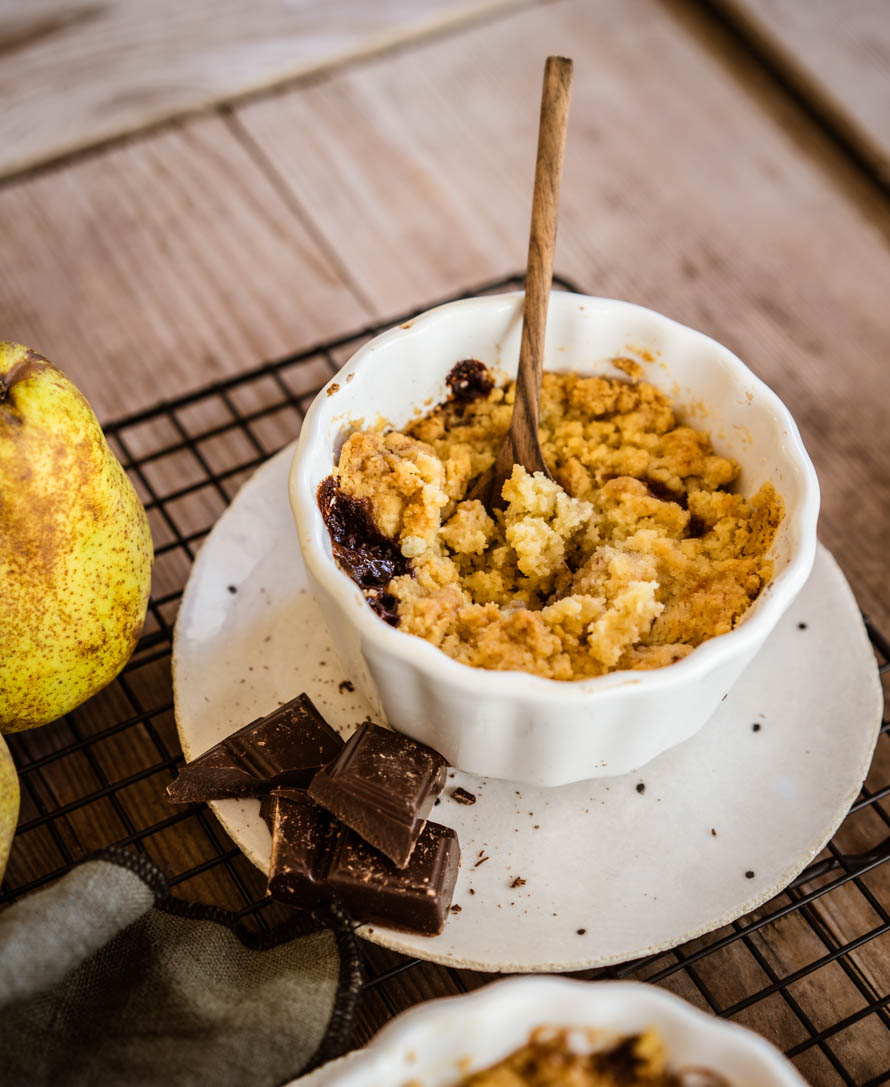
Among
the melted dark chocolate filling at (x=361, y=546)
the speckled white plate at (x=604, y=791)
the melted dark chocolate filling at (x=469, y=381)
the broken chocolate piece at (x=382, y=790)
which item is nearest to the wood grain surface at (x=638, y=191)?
the speckled white plate at (x=604, y=791)

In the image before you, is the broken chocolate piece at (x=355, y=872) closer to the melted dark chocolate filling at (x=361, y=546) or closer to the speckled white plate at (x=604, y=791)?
the speckled white plate at (x=604, y=791)

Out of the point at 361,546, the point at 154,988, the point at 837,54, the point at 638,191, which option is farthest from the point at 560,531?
the point at 837,54

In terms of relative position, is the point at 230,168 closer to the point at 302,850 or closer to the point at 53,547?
the point at 53,547

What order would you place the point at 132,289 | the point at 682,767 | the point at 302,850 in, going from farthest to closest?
the point at 132,289, the point at 682,767, the point at 302,850

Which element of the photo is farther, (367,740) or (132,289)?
(132,289)

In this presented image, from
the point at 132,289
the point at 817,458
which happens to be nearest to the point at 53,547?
the point at 132,289

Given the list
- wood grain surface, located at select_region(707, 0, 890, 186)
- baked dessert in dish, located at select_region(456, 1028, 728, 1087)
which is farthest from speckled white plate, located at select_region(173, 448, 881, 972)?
wood grain surface, located at select_region(707, 0, 890, 186)
